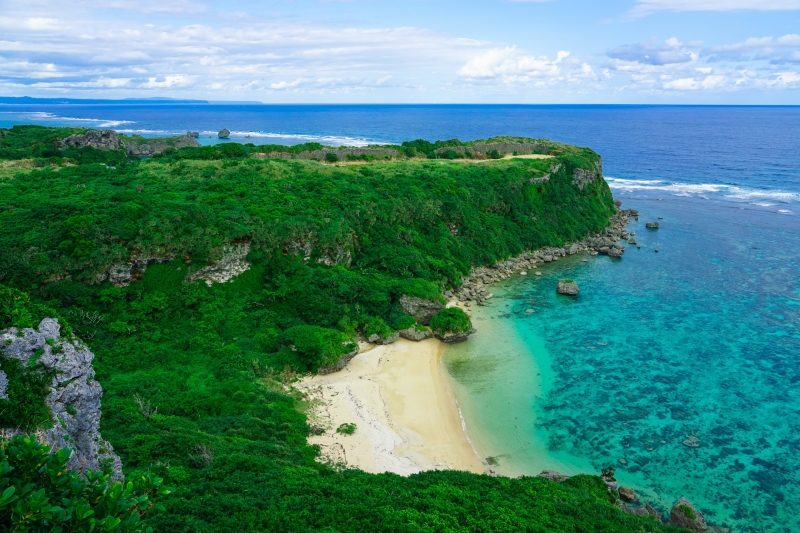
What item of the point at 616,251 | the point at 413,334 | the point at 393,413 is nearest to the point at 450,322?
the point at 413,334

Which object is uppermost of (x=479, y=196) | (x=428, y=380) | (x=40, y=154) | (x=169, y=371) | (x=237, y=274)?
(x=40, y=154)

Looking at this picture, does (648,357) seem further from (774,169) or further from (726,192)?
(774,169)

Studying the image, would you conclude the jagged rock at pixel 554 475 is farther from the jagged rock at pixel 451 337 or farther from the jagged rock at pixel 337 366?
the jagged rock at pixel 337 366

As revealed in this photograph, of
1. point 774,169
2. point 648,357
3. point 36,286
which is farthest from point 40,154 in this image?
point 774,169

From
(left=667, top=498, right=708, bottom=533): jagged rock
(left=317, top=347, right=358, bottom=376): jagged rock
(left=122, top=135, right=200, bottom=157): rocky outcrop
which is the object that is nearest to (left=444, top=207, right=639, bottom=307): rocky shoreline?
(left=317, top=347, right=358, bottom=376): jagged rock

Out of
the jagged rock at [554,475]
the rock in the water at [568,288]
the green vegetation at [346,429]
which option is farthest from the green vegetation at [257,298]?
the rock in the water at [568,288]

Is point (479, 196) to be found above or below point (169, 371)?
above

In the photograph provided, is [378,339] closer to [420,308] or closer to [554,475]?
[420,308]

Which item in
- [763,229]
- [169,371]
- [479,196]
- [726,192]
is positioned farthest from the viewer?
[726,192]
